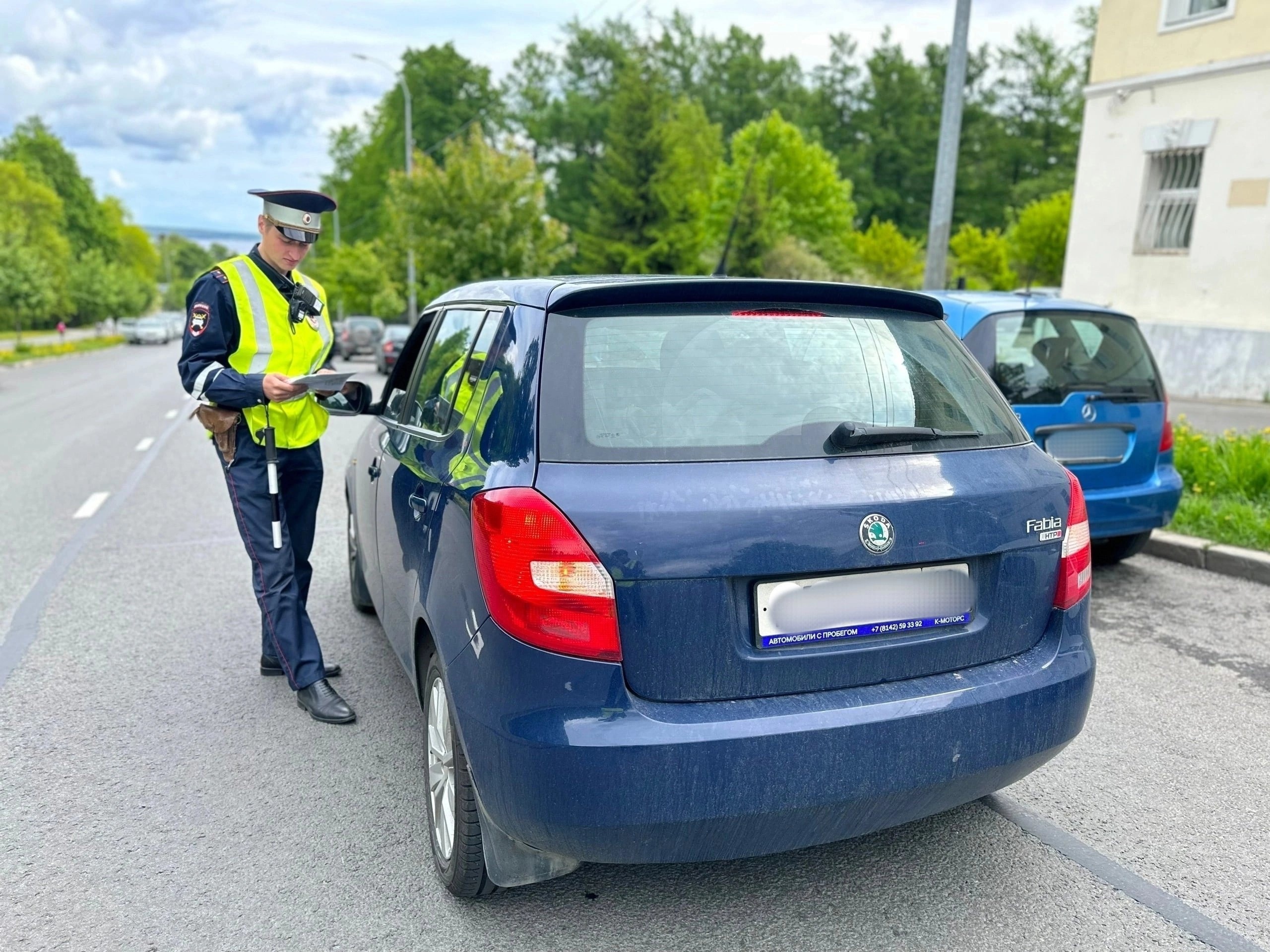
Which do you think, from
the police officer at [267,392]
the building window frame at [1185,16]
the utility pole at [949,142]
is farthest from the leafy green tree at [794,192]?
the police officer at [267,392]

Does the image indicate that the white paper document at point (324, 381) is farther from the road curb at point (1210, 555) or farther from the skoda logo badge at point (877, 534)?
the road curb at point (1210, 555)

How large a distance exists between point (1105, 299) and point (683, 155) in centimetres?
4270

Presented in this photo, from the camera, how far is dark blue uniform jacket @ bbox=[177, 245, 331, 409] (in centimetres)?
379

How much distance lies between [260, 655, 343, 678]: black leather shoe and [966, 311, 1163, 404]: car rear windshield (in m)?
3.64

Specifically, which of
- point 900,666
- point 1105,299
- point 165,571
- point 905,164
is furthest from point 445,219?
point 905,164

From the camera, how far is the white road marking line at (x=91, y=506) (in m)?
8.09

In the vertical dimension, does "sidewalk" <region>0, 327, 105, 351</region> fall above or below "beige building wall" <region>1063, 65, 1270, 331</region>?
below

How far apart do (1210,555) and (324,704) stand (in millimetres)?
5325

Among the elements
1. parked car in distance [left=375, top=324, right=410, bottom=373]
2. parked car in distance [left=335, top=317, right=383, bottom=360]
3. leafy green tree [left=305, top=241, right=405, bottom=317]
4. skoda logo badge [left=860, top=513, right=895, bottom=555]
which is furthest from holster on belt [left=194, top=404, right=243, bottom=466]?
leafy green tree [left=305, top=241, right=405, bottom=317]

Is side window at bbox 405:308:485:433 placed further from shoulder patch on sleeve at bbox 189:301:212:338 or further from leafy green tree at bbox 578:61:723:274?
leafy green tree at bbox 578:61:723:274

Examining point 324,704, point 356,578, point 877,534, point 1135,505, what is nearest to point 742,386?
point 877,534

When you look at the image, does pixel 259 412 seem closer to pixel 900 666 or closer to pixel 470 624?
pixel 470 624

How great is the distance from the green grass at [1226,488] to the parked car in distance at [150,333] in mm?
67881

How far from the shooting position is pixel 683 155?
56.4 m
